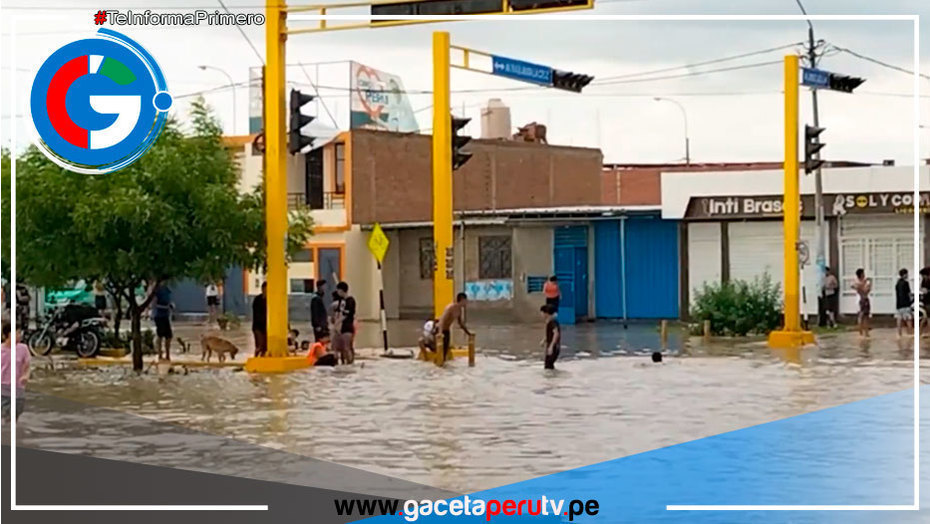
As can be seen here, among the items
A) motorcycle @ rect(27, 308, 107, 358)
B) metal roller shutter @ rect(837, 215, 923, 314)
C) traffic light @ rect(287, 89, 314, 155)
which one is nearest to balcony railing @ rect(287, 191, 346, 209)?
metal roller shutter @ rect(837, 215, 923, 314)

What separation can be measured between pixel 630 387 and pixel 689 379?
1637 millimetres

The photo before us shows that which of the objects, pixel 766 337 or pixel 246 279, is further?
pixel 246 279

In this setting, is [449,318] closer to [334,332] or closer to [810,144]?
[334,332]

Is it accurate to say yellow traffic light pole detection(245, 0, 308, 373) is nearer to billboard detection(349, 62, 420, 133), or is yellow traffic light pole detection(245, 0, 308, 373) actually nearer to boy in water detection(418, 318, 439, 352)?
boy in water detection(418, 318, 439, 352)

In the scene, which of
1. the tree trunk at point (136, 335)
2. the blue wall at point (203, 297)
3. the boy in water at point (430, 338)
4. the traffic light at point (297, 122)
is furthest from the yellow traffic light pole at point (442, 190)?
the blue wall at point (203, 297)

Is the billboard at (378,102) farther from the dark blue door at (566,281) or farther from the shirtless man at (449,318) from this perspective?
the shirtless man at (449,318)

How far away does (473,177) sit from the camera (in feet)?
185

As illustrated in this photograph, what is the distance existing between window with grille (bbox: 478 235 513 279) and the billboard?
13641 millimetres

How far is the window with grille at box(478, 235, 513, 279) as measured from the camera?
45875 mm

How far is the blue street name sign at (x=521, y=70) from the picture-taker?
1033 inches

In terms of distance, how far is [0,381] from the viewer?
42.7ft

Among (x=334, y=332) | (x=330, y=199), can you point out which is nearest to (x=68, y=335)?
(x=334, y=332)

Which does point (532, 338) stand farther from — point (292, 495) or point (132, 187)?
point (292, 495)

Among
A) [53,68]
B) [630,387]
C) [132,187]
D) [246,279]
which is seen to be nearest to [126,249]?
[132,187]
